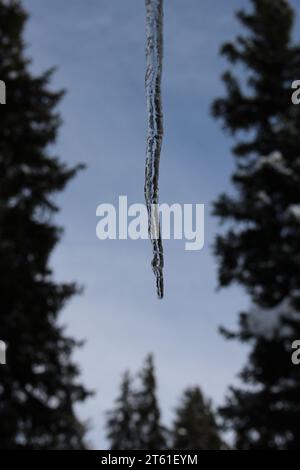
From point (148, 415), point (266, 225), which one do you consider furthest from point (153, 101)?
point (148, 415)

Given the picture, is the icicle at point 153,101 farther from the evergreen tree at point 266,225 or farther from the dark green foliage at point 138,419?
the dark green foliage at point 138,419

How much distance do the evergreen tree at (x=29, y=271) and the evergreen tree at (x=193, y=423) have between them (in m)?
18.9

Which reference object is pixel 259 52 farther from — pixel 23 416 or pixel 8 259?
pixel 23 416

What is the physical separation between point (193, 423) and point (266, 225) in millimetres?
23682

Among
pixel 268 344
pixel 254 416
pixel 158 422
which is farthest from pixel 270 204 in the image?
pixel 158 422

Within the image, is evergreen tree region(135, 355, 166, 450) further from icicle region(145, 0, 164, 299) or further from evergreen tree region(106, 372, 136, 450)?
icicle region(145, 0, 164, 299)

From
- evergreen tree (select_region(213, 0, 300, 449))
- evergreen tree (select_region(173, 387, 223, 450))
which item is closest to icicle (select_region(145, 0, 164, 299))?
evergreen tree (select_region(213, 0, 300, 449))

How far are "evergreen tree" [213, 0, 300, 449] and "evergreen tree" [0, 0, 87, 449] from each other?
375 centimetres

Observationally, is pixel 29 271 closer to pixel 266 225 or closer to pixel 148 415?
pixel 266 225

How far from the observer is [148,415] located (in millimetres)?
28875

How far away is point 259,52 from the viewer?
43.0 ft

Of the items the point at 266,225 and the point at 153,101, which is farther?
the point at 266,225
